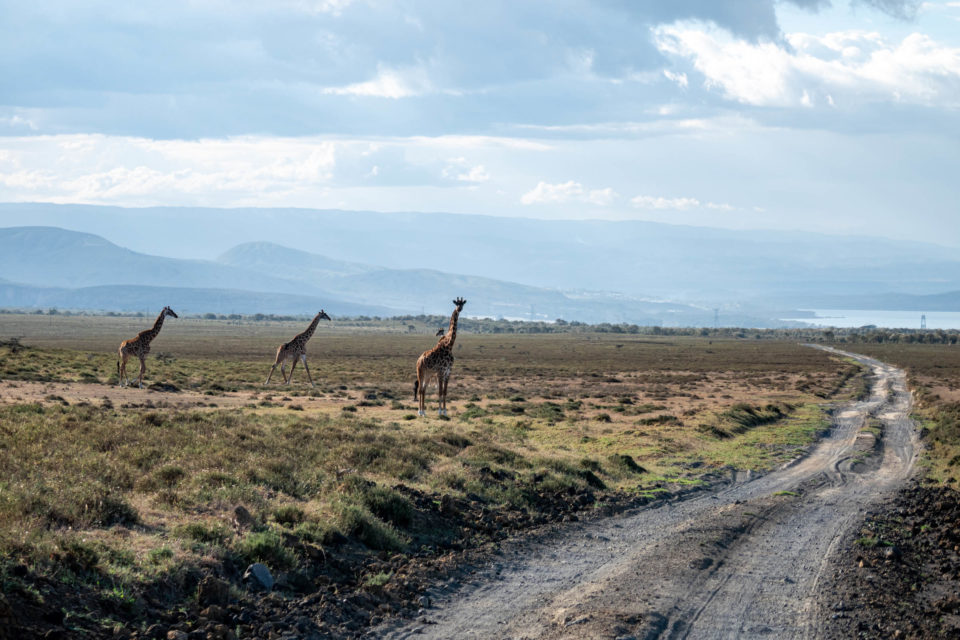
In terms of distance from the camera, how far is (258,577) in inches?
403

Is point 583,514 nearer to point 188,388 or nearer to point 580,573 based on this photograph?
point 580,573

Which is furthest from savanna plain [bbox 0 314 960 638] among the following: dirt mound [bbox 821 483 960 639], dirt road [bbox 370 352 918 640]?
dirt road [bbox 370 352 918 640]

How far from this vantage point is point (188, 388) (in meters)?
37.7

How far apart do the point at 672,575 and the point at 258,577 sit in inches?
203

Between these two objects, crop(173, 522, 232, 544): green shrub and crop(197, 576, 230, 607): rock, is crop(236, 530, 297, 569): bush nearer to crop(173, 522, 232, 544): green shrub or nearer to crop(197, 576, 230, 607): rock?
crop(173, 522, 232, 544): green shrub

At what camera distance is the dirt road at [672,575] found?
9594 mm

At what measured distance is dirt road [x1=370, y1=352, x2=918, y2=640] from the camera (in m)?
9.59

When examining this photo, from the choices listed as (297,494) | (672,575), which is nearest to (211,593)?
(297,494)

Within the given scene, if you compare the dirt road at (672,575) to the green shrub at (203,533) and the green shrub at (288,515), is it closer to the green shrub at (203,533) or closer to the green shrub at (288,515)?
the green shrub at (288,515)

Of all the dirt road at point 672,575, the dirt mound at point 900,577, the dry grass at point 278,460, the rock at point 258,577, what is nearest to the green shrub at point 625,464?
the dry grass at point 278,460

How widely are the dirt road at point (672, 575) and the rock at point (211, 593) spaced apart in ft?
5.63

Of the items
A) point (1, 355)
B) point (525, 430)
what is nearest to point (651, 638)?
point (525, 430)

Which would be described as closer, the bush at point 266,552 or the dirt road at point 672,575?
the dirt road at point 672,575

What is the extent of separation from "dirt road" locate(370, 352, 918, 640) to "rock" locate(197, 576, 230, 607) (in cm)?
172
